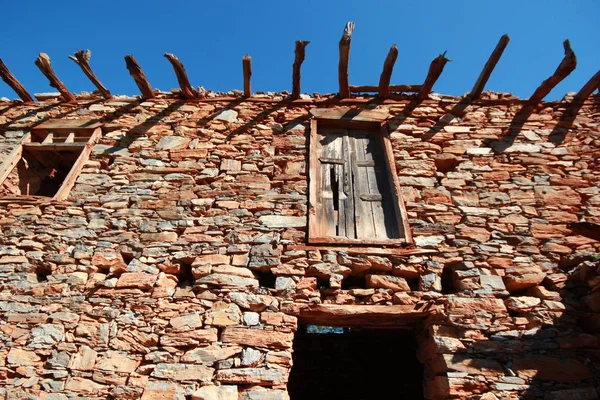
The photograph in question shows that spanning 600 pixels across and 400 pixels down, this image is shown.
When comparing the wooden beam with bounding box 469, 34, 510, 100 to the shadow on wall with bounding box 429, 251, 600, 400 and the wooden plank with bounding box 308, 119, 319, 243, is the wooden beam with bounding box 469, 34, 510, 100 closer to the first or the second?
the wooden plank with bounding box 308, 119, 319, 243

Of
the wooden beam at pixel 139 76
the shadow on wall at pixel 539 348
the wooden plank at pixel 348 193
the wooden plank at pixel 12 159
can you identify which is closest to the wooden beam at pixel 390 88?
the wooden plank at pixel 348 193

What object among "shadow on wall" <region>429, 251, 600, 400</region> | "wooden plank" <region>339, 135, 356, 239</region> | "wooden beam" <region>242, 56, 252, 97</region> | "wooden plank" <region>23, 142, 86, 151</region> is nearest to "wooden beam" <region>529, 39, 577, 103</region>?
"shadow on wall" <region>429, 251, 600, 400</region>

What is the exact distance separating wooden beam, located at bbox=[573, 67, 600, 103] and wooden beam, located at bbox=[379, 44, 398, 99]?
250 centimetres

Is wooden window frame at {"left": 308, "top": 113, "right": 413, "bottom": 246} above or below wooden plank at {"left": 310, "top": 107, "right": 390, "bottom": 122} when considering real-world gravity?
below

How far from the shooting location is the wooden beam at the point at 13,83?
16.8 ft

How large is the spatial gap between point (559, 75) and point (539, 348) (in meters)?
3.39

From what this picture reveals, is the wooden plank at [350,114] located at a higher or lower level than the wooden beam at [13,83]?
lower

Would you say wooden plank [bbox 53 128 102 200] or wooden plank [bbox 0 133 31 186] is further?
wooden plank [bbox 0 133 31 186]

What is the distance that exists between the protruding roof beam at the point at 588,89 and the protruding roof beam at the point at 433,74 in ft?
6.40

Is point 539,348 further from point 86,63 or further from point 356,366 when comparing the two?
point 86,63

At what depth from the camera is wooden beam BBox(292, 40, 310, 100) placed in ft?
15.3

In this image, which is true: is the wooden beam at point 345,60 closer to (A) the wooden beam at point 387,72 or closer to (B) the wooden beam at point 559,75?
(A) the wooden beam at point 387,72

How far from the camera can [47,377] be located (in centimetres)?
306

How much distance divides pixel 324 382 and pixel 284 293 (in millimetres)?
2187
